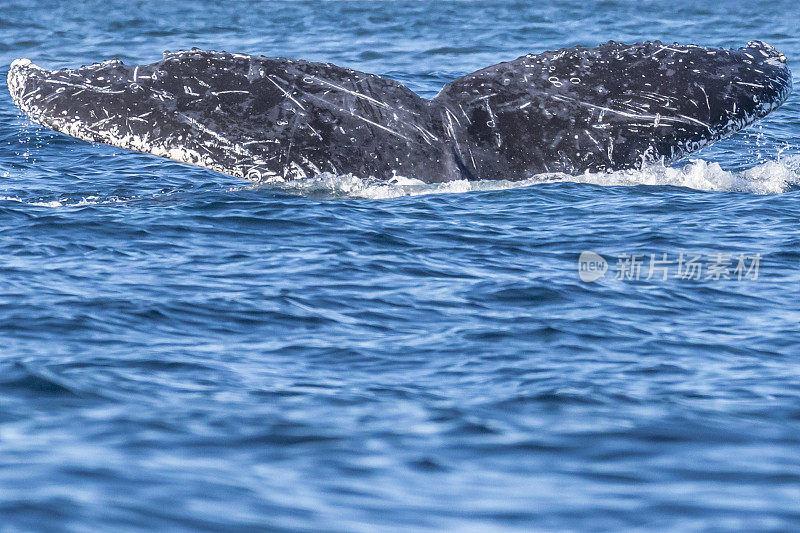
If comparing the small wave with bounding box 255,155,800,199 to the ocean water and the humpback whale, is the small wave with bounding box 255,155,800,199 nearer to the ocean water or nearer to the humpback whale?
the ocean water

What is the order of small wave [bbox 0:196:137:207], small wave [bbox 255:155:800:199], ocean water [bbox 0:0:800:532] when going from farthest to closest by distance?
small wave [bbox 0:196:137:207], small wave [bbox 255:155:800:199], ocean water [bbox 0:0:800:532]

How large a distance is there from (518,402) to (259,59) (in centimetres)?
471

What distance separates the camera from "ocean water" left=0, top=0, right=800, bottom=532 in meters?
6.01

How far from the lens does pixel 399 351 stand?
8336mm

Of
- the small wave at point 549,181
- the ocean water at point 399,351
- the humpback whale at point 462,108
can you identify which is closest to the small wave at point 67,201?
the ocean water at point 399,351

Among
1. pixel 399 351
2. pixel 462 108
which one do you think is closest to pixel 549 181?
pixel 462 108

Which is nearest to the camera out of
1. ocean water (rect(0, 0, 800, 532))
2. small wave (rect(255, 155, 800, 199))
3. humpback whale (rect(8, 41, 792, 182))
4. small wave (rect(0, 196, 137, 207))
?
ocean water (rect(0, 0, 800, 532))

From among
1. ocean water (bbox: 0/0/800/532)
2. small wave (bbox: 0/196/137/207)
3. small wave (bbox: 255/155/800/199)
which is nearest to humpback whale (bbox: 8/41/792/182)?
small wave (bbox: 255/155/800/199)

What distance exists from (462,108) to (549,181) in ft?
4.29

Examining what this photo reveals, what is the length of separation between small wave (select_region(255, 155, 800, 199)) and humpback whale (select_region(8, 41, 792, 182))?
0.69 ft

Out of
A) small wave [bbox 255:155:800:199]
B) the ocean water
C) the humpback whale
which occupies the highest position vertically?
the humpback whale

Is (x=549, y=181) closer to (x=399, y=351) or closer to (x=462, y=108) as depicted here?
(x=462, y=108)

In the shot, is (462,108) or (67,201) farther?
(67,201)

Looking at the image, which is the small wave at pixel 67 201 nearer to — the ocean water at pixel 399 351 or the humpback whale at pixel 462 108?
the ocean water at pixel 399 351
